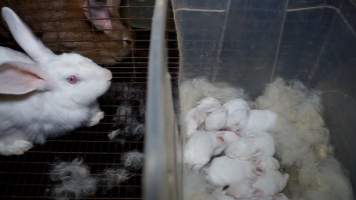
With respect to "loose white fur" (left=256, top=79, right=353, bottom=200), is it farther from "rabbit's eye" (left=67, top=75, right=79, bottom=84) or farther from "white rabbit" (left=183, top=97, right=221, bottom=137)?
"rabbit's eye" (left=67, top=75, right=79, bottom=84)

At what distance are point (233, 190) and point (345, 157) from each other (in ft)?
1.47

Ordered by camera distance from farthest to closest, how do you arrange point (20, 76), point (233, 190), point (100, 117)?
point (100, 117), point (233, 190), point (20, 76)

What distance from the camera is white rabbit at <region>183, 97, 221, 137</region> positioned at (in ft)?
Answer: 4.87

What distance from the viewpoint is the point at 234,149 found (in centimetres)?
139

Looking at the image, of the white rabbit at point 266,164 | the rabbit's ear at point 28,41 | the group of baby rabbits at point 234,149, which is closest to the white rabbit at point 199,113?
the group of baby rabbits at point 234,149

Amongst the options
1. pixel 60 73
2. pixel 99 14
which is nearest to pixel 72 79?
pixel 60 73

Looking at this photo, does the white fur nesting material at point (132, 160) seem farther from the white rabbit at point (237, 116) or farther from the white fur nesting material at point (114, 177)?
the white rabbit at point (237, 116)

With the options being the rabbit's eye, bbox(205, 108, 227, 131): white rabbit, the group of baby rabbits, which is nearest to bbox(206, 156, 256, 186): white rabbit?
the group of baby rabbits

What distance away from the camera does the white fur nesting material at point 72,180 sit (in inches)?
52.7

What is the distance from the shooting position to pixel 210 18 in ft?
4.86

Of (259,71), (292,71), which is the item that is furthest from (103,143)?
(292,71)

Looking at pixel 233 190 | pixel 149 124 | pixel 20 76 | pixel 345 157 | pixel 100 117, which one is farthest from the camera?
pixel 100 117

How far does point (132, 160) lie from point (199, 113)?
319 mm

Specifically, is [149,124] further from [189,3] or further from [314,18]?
[314,18]
